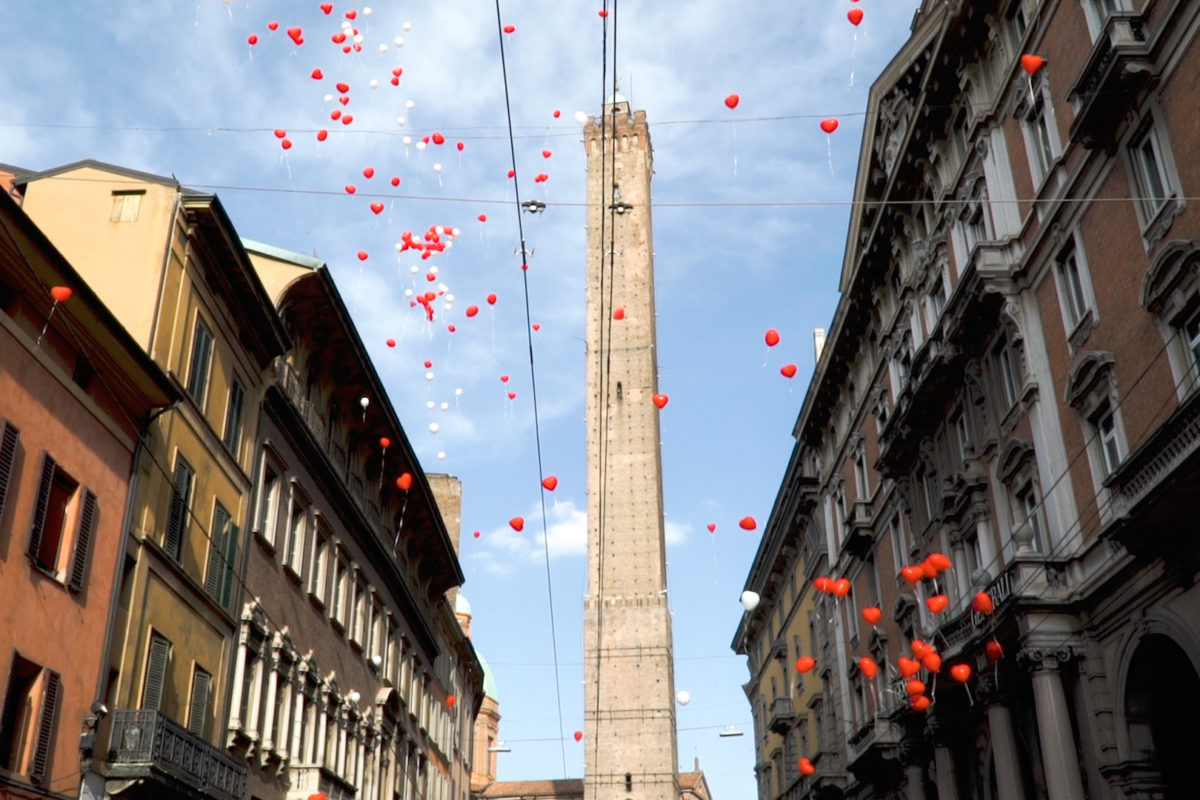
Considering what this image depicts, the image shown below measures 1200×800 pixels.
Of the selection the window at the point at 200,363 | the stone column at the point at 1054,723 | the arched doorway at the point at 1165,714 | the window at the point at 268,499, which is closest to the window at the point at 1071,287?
the stone column at the point at 1054,723

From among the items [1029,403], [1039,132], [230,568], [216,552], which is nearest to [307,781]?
[230,568]

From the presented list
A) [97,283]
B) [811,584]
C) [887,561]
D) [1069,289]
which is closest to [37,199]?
[97,283]

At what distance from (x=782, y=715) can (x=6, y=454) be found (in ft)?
117

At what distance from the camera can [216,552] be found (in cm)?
2039

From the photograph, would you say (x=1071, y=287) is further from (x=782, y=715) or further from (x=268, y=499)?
(x=782, y=715)

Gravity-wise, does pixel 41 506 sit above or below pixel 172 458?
below

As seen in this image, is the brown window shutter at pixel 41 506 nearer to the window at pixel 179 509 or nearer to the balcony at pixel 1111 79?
the window at pixel 179 509

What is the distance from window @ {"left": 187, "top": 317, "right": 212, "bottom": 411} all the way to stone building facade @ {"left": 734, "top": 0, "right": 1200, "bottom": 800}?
1254cm

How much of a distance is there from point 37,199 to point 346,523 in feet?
41.4

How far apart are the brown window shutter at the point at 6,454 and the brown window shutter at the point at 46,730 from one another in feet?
7.84

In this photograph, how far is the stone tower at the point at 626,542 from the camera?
7844 centimetres

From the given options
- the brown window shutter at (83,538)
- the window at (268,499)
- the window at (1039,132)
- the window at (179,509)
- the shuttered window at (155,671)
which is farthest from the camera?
the window at (268,499)

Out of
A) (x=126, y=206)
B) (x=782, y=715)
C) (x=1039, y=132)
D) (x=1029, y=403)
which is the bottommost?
(x=782, y=715)

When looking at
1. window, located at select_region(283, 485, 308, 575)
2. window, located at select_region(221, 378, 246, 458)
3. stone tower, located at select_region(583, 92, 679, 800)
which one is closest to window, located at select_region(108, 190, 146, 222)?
window, located at select_region(221, 378, 246, 458)
